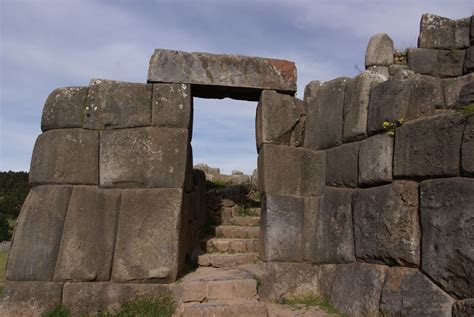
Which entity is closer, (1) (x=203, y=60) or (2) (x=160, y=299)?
(2) (x=160, y=299)

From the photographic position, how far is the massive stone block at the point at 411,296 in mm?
4387

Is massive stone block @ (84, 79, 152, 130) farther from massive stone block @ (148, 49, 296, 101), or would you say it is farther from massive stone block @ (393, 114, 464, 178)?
massive stone block @ (393, 114, 464, 178)

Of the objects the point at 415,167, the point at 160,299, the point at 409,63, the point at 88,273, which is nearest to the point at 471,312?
the point at 415,167

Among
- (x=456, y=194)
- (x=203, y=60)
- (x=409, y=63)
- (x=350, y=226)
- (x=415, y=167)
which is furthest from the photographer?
(x=409, y=63)

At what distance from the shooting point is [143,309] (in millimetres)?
5793

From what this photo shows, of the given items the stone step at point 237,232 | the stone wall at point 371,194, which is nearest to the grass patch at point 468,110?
the stone wall at point 371,194

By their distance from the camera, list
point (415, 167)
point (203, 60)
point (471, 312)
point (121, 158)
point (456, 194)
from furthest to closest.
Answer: point (203, 60) < point (121, 158) < point (415, 167) < point (456, 194) < point (471, 312)

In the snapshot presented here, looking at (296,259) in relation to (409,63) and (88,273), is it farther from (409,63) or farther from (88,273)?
(409,63)

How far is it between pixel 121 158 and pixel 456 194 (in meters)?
3.96

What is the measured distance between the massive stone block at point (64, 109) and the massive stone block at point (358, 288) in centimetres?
A: 383

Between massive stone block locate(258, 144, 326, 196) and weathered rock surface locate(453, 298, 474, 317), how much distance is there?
274 cm

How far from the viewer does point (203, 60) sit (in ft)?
22.2

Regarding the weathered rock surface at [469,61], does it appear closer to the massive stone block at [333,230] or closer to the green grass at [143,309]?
the massive stone block at [333,230]

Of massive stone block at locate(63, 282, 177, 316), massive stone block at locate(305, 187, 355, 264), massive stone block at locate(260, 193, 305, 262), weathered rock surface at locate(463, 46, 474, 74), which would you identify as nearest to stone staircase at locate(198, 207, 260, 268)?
massive stone block at locate(260, 193, 305, 262)
